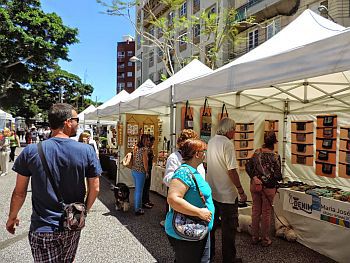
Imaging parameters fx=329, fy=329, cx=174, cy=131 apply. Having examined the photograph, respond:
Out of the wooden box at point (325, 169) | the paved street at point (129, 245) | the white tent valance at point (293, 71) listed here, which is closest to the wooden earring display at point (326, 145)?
the wooden box at point (325, 169)

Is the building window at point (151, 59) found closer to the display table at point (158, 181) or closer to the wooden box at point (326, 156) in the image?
the display table at point (158, 181)

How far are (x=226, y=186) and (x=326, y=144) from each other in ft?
11.0

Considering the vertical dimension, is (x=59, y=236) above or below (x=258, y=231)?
above

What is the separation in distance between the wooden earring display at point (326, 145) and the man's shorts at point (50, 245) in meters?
5.10

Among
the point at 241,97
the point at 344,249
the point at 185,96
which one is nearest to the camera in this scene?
the point at 344,249

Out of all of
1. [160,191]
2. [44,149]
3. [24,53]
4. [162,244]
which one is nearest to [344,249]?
[162,244]

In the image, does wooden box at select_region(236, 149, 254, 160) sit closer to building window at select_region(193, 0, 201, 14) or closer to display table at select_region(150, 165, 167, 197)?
display table at select_region(150, 165, 167, 197)

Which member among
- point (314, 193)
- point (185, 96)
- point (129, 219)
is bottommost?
point (129, 219)

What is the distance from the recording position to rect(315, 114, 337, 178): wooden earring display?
19.5 ft

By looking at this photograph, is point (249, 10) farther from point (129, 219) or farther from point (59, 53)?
point (129, 219)

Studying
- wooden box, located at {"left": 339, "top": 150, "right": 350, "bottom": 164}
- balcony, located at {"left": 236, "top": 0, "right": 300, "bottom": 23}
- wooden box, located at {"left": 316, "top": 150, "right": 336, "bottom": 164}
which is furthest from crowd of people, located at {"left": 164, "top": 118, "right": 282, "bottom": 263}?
balcony, located at {"left": 236, "top": 0, "right": 300, "bottom": 23}

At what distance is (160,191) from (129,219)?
2.37 m

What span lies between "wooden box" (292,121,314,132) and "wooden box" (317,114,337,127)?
0.20m

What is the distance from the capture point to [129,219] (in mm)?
5984
